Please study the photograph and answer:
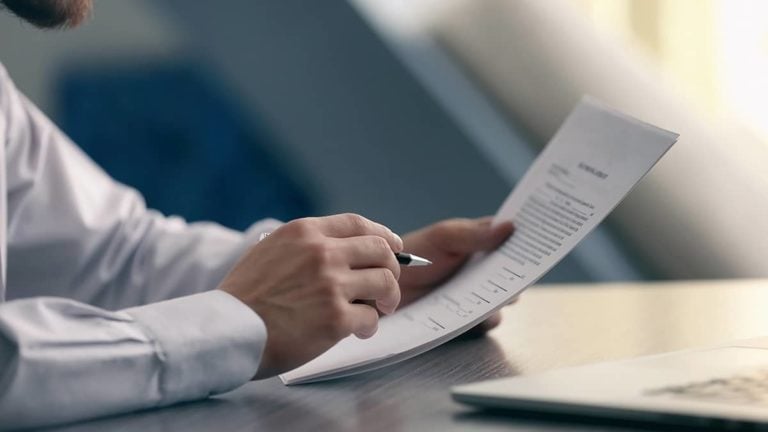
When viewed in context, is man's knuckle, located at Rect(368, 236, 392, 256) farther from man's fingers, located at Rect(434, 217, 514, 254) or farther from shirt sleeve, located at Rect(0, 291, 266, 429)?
man's fingers, located at Rect(434, 217, 514, 254)

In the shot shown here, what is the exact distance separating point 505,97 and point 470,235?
51.7 inches

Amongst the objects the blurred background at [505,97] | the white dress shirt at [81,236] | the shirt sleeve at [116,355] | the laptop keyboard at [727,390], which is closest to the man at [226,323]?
the shirt sleeve at [116,355]

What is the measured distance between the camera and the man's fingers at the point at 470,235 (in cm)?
96

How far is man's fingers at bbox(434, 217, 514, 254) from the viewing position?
0.96 metres

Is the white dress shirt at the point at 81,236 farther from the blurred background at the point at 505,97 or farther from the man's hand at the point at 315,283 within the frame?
the blurred background at the point at 505,97

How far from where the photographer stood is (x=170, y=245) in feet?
4.07

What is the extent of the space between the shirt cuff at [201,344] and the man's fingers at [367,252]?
8 centimetres

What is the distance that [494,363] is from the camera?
801 millimetres

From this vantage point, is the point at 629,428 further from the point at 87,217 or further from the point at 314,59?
the point at 314,59

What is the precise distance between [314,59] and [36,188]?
127 cm

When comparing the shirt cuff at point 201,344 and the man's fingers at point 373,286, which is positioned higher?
the man's fingers at point 373,286

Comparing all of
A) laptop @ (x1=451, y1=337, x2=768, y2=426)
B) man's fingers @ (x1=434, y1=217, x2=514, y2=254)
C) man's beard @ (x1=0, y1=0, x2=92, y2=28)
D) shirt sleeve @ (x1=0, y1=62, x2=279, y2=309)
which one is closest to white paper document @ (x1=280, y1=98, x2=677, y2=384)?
man's fingers @ (x1=434, y1=217, x2=514, y2=254)

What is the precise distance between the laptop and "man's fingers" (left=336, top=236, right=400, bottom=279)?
0.58 feet

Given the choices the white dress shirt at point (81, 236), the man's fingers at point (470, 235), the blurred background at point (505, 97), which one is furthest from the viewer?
the blurred background at point (505, 97)
